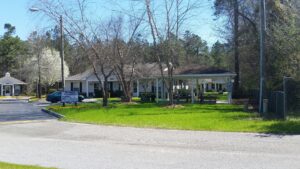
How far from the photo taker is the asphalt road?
11866 mm

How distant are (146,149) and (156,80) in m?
36.1

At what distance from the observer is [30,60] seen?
82.9 m

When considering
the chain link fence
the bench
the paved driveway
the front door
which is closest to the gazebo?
the front door

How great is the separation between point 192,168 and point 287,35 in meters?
17.5

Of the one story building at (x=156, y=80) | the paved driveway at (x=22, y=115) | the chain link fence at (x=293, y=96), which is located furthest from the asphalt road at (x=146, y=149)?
the one story building at (x=156, y=80)

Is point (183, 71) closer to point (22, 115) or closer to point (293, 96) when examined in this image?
point (22, 115)

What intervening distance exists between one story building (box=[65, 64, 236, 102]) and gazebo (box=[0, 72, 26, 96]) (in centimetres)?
1522

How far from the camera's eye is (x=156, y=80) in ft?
166

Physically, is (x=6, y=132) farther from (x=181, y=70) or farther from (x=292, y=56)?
(x=181, y=70)

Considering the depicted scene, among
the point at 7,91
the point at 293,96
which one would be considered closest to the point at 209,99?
the point at 293,96

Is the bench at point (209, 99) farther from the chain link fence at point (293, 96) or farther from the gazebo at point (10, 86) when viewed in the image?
the gazebo at point (10, 86)

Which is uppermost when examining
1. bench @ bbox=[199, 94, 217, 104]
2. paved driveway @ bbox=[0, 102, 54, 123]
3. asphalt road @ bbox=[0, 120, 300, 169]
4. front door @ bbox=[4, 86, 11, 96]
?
front door @ bbox=[4, 86, 11, 96]

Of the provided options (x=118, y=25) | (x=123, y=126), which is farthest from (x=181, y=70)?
(x=123, y=126)

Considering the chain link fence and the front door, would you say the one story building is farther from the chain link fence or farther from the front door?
the front door
